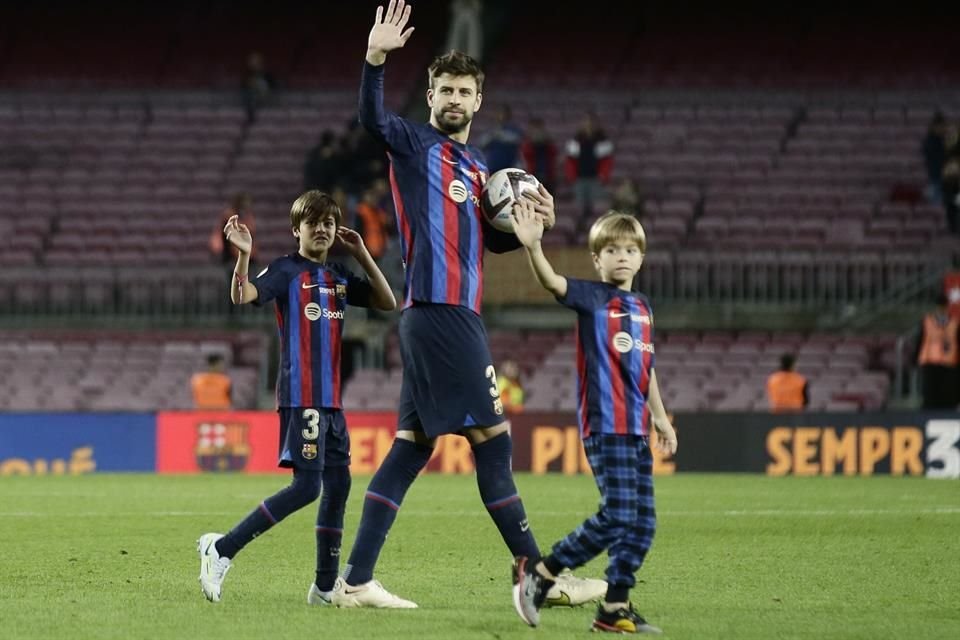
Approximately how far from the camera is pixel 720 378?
22.0 m

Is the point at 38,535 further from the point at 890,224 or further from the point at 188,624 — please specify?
the point at 890,224

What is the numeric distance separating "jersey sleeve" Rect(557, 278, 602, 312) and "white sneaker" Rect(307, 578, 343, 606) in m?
1.58

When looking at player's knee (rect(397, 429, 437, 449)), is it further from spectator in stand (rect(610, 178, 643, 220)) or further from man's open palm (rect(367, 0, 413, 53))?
spectator in stand (rect(610, 178, 643, 220))

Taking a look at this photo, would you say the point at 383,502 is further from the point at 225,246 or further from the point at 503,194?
the point at 225,246

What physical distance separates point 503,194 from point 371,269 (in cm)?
94

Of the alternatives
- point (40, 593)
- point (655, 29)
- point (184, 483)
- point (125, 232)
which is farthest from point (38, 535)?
point (655, 29)

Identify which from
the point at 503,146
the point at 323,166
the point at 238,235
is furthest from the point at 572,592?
the point at 323,166

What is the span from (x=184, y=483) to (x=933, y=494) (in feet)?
23.2

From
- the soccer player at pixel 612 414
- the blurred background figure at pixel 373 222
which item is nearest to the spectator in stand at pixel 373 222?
the blurred background figure at pixel 373 222

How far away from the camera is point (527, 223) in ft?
22.4

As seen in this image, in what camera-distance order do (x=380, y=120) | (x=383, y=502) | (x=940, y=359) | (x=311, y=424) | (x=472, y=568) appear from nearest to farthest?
1. (x=380, y=120)
2. (x=383, y=502)
3. (x=311, y=424)
4. (x=472, y=568)
5. (x=940, y=359)

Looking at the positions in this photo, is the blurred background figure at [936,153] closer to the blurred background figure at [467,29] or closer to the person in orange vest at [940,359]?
the person in orange vest at [940,359]

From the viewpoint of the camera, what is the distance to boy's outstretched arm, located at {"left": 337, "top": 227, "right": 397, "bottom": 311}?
7.75m

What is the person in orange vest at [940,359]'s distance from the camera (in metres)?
20.2
